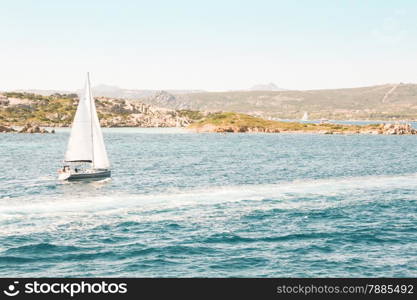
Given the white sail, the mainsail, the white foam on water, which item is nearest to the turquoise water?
the white foam on water

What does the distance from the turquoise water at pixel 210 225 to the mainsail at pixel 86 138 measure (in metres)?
5.32

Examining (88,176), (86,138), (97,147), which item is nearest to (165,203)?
(88,176)

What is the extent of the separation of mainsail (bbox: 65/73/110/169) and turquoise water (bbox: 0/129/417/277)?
5.32 m

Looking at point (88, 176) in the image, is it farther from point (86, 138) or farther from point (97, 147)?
point (86, 138)

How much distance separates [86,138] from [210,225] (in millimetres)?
38662

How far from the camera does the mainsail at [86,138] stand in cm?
7875

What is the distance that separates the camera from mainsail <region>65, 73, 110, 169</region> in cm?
7875

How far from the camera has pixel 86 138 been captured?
260 feet

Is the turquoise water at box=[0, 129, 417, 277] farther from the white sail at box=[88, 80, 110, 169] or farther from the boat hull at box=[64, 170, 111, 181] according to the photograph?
the white sail at box=[88, 80, 110, 169]

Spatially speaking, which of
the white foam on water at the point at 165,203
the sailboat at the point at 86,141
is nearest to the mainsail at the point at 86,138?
the sailboat at the point at 86,141

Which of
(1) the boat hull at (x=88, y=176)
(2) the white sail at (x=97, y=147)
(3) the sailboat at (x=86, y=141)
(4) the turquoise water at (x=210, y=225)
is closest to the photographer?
(4) the turquoise water at (x=210, y=225)

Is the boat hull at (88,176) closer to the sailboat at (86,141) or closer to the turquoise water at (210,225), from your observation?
the sailboat at (86,141)

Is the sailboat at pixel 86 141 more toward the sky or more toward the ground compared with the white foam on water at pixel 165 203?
more toward the sky

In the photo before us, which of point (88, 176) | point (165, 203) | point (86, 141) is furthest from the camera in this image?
point (86, 141)
